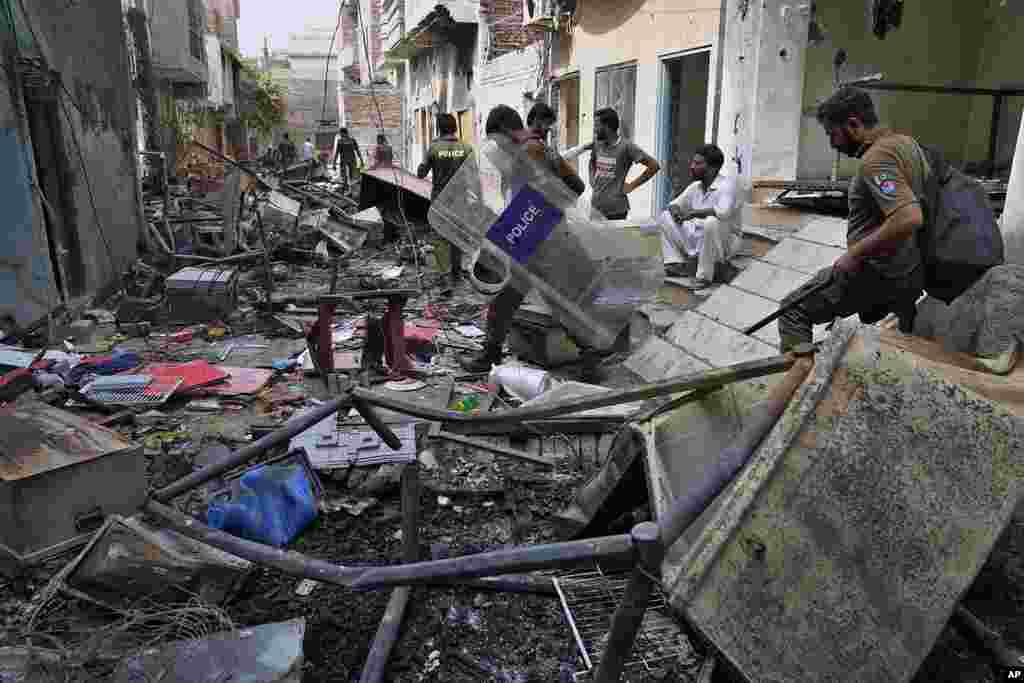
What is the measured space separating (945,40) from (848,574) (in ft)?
28.1

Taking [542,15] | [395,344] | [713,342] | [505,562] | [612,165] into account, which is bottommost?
[395,344]

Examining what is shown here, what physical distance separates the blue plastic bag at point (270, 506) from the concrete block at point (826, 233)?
13.8ft

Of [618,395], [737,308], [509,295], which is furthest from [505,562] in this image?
[737,308]

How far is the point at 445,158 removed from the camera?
7.95 m

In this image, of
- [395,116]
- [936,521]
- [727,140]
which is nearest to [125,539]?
[936,521]

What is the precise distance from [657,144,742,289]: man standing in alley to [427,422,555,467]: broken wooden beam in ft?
11.3

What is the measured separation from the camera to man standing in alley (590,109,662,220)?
21.1ft

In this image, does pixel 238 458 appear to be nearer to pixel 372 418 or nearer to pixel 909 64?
pixel 372 418

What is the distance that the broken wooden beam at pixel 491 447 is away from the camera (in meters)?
3.67

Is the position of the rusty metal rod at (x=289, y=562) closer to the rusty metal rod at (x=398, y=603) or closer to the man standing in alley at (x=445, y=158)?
A: the rusty metal rod at (x=398, y=603)

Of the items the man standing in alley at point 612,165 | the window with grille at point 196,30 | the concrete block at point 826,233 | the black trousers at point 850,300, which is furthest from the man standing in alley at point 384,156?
the window with grille at point 196,30

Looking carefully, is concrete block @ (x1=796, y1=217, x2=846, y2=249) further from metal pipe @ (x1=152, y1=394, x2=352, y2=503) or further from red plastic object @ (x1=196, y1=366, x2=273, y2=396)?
red plastic object @ (x1=196, y1=366, x2=273, y2=396)

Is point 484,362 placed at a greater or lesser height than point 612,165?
lesser

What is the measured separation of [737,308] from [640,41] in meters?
5.83
